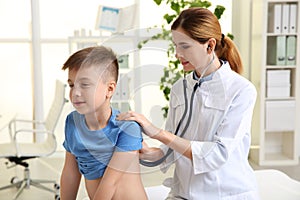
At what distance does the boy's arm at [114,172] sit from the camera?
1319mm

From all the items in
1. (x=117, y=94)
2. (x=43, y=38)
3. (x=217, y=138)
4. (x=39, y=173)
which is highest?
(x=43, y=38)

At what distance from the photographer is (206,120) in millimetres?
1538

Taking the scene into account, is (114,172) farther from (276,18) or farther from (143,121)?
(276,18)

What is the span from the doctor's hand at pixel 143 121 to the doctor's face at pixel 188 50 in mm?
206

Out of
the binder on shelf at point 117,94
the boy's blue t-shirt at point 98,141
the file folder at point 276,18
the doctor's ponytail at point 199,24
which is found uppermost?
the file folder at point 276,18

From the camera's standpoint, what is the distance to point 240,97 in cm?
157

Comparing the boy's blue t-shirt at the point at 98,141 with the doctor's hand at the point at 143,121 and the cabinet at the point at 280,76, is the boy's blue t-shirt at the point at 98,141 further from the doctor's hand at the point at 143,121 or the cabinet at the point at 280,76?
the cabinet at the point at 280,76

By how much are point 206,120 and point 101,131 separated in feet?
1.23

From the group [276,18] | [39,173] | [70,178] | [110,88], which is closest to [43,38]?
[39,173]

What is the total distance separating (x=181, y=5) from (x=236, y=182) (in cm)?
233

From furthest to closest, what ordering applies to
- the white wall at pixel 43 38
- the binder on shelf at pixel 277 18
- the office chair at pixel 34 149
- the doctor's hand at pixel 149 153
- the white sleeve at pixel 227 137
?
the white wall at pixel 43 38 → the binder on shelf at pixel 277 18 → the office chair at pixel 34 149 → the white sleeve at pixel 227 137 → the doctor's hand at pixel 149 153

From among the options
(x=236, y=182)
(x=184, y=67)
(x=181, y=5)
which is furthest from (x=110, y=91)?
(x=181, y=5)

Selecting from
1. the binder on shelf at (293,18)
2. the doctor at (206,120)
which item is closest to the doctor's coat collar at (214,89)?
the doctor at (206,120)

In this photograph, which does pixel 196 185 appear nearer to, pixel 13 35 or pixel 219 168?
pixel 219 168
